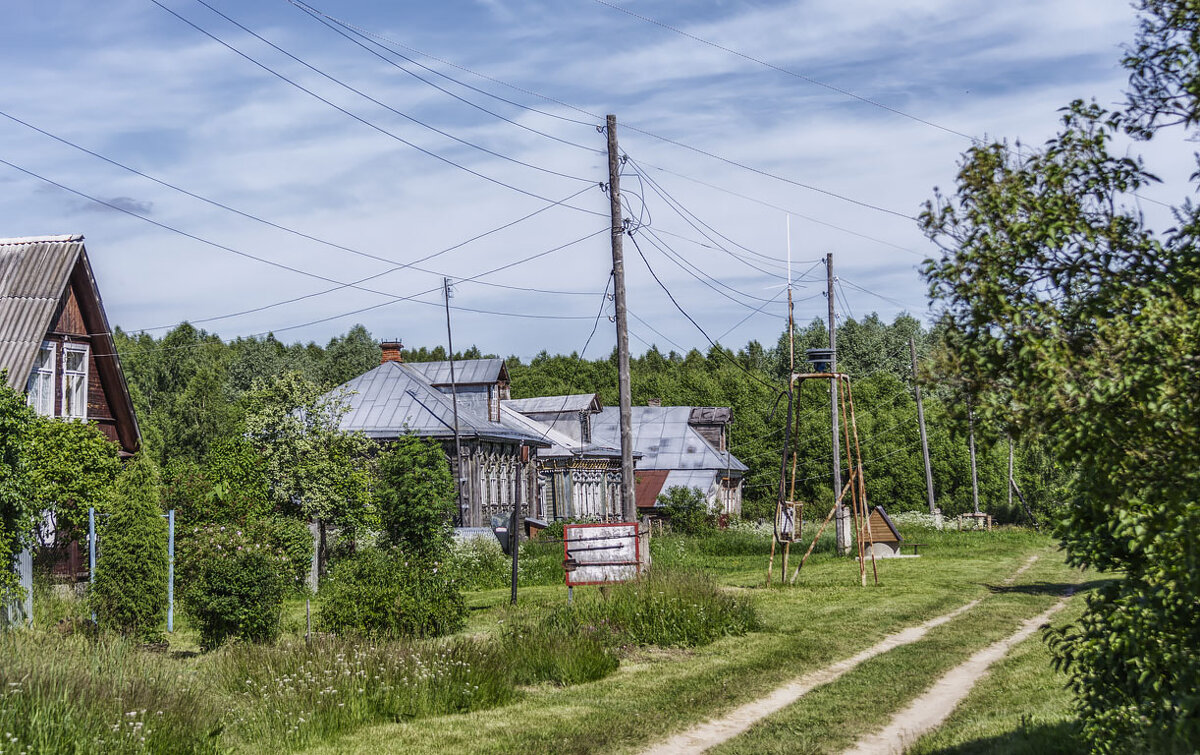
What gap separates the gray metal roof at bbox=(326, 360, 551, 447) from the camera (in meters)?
38.6

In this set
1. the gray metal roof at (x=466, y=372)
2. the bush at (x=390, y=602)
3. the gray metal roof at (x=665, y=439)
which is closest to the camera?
the bush at (x=390, y=602)

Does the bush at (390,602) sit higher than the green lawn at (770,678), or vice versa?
the bush at (390,602)

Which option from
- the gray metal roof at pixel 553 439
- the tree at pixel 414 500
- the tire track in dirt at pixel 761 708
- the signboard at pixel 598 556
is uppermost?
the gray metal roof at pixel 553 439

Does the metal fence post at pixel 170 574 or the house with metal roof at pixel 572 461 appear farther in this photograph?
the house with metal roof at pixel 572 461

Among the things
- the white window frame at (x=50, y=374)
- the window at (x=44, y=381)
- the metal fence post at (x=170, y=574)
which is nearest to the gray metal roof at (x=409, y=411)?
the white window frame at (x=50, y=374)

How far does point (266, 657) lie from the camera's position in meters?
11.6

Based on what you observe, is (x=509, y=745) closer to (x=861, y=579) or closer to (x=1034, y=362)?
(x=1034, y=362)

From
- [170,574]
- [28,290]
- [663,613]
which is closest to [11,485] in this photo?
[170,574]

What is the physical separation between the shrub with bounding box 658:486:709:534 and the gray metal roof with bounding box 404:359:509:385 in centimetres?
822

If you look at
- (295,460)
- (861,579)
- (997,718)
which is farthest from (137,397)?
(997,718)

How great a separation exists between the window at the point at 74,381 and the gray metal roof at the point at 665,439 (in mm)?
34110

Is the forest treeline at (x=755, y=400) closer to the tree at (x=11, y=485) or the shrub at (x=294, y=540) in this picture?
the shrub at (x=294, y=540)

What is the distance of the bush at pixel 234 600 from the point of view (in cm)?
1457

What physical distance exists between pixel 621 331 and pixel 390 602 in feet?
27.3
